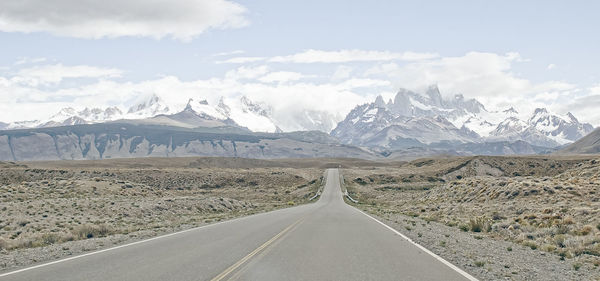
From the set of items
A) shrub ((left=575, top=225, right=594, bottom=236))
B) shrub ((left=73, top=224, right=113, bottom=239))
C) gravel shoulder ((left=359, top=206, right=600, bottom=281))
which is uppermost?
shrub ((left=575, top=225, right=594, bottom=236))

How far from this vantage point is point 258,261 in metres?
13.8

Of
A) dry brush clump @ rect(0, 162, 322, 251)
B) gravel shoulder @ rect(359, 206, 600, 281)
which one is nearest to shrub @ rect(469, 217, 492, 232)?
gravel shoulder @ rect(359, 206, 600, 281)

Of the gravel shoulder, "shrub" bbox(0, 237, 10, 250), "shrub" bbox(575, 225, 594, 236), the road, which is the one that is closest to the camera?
the road

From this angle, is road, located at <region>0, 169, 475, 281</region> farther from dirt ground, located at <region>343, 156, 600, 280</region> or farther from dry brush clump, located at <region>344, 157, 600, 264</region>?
dry brush clump, located at <region>344, 157, 600, 264</region>

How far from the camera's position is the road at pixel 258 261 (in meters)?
11.7

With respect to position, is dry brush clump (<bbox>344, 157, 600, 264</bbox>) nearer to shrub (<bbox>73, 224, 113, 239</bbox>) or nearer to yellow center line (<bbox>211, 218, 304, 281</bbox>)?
yellow center line (<bbox>211, 218, 304, 281</bbox>)

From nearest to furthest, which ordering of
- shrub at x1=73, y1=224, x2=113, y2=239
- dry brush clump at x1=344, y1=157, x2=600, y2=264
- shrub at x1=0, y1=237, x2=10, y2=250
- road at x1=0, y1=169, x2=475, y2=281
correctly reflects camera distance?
road at x1=0, y1=169, x2=475, y2=281, shrub at x1=0, y1=237, x2=10, y2=250, dry brush clump at x1=344, y1=157, x2=600, y2=264, shrub at x1=73, y1=224, x2=113, y2=239

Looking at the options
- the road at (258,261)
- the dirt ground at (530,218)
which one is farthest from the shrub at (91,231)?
the dirt ground at (530,218)

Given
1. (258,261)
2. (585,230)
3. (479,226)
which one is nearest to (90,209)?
(258,261)

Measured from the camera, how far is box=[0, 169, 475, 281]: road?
1174 centimetres

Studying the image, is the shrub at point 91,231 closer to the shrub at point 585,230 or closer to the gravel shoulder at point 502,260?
the gravel shoulder at point 502,260

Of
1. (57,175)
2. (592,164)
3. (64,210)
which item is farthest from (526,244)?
(57,175)

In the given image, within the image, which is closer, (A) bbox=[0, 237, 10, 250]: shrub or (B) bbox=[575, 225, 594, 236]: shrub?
(A) bbox=[0, 237, 10, 250]: shrub

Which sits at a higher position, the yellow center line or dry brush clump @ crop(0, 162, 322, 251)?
the yellow center line
